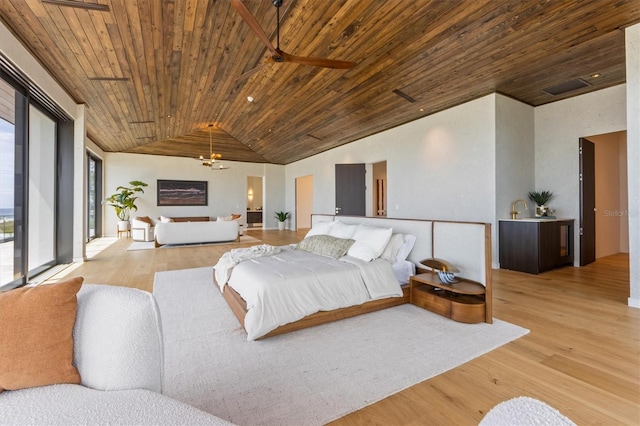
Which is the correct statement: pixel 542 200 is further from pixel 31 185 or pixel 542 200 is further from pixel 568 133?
pixel 31 185

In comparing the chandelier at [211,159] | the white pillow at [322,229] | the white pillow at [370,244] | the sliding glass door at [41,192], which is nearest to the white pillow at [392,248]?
the white pillow at [370,244]

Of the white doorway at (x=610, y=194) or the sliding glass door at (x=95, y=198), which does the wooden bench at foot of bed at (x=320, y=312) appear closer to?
the white doorway at (x=610, y=194)

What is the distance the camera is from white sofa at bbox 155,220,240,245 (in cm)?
727

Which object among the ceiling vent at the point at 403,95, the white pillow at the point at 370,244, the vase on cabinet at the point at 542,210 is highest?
the ceiling vent at the point at 403,95

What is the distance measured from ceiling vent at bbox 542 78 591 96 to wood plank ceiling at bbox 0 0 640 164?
0.11m

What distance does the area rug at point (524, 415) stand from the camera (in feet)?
2.00

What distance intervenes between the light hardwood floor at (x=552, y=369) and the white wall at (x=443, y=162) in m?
1.99

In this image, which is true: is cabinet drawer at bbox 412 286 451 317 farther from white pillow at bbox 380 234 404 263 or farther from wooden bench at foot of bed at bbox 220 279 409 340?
white pillow at bbox 380 234 404 263

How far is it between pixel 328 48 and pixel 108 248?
7.08m

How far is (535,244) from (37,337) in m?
5.77

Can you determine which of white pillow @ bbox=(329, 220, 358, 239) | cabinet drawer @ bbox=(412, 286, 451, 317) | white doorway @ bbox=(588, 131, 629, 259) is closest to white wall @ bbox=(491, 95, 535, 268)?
white doorway @ bbox=(588, 131, 629, 259)

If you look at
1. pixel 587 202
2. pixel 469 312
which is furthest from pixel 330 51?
pixel 587 202

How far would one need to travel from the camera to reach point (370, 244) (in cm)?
329

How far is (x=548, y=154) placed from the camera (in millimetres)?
5398
